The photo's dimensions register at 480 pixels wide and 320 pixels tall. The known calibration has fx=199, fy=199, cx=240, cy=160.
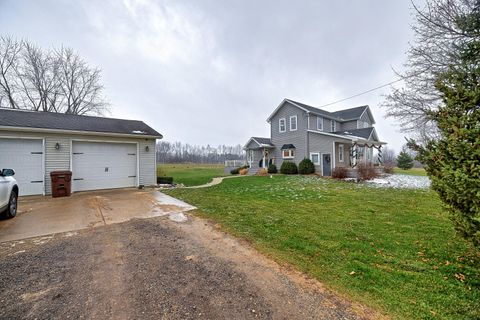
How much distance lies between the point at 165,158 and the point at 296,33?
2136 inches

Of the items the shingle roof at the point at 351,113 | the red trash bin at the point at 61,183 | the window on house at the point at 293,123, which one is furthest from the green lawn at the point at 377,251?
the shingle roof at the point at 351,113

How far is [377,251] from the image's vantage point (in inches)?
Result: 125

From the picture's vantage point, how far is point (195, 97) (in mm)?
20734

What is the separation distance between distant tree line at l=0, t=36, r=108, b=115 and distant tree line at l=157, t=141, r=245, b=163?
39718mm

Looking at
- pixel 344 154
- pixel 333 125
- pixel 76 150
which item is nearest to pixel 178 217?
pixel 76 150

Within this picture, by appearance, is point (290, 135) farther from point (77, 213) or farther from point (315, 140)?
point (77, 213)

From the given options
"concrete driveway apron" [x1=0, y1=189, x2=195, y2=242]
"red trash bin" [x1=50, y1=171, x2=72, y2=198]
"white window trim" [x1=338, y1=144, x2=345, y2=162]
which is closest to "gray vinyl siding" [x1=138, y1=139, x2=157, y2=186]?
"red trash bin" [x1=50, y1=171, x2=72, y2=198]

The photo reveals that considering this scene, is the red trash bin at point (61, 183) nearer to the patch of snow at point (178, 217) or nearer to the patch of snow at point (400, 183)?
the patch of snow at point (178, 217)

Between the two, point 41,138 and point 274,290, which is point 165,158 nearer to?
point 41,138

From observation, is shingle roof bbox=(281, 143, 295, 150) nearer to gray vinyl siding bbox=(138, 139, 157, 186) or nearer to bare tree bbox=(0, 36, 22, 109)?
gray vinyl siding bbox=(138, 139, 157, 186)

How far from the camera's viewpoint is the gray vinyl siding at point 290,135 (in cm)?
1841

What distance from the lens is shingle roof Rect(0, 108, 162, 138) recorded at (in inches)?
316

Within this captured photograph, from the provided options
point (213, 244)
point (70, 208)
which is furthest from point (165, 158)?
point (213, 244)

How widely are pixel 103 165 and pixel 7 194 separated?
475cm
